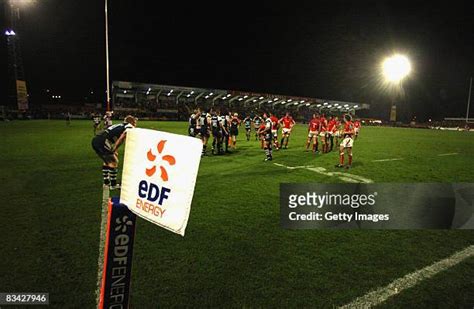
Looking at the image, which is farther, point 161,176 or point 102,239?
point 102,239

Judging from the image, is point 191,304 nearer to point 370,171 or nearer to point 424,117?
point 370,171

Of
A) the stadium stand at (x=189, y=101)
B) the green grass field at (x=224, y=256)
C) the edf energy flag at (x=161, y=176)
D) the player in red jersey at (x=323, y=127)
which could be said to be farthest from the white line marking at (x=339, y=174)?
the stadium stand at (x=189, y=101)

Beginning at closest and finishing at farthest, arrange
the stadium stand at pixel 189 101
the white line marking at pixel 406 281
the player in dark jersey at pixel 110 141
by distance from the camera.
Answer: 1. the white line marking at pixel 406 281
2. the player in dark jersey at pixel 110 141
3. the stadium stand at pixel 189 101

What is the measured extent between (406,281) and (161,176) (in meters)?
3.49

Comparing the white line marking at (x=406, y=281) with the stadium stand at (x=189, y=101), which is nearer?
the white line marking at (x=406, y=281)

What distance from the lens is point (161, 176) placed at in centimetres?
198

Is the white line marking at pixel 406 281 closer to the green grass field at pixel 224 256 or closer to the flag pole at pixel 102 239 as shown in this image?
the green grass field at pixel 224 256

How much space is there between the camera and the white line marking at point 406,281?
130 inches

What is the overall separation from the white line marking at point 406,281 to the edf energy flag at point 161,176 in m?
2.43

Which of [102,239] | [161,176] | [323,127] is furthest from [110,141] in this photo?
[323,127]

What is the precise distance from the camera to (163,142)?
1.99m

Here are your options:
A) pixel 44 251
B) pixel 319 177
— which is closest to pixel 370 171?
pixel 319 177

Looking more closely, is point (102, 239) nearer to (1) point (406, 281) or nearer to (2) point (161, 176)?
(2) point (161, 176)

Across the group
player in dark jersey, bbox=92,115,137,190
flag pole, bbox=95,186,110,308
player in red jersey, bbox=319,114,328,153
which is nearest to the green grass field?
flag pole, bbox=95,186,110,308
